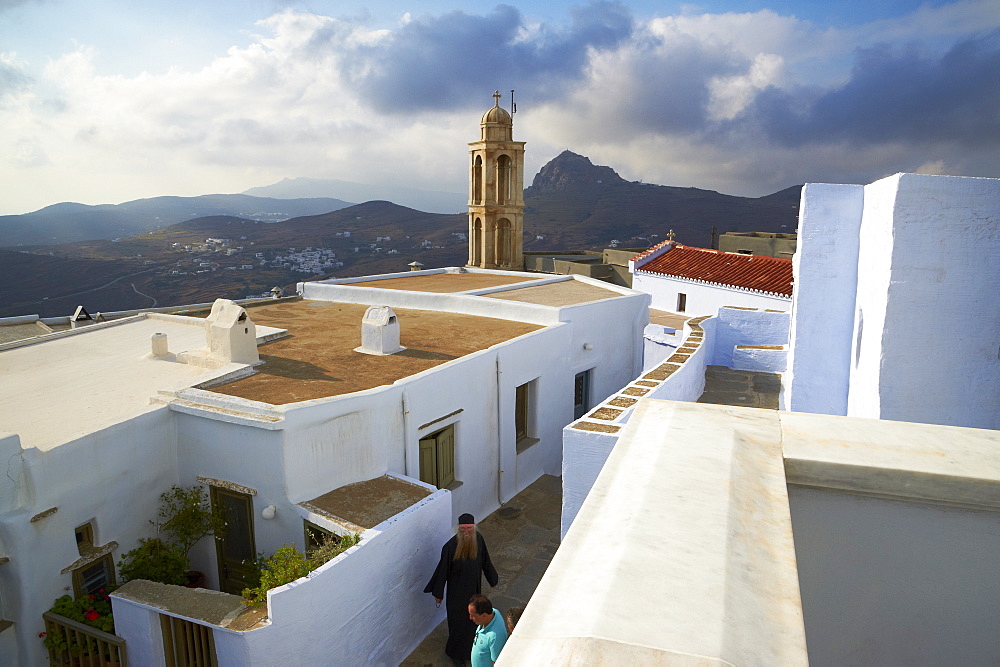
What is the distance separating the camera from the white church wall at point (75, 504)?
6205 mm

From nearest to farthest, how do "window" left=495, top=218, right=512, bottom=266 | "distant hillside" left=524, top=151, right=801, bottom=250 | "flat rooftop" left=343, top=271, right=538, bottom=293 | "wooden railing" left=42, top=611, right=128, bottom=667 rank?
"wooden railing" left=42, top=611, right=128, bottom=667 → "flat rooftop" left=343, top=271, right=538, bottom=293 → "window" left=495, top=218, right=512, bottom=266 → "distant hillside" left=524, top=151, right=801, bottom=250

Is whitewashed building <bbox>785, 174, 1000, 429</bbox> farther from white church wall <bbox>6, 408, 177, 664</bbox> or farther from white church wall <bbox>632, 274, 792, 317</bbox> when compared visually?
white church wall <bbox>632, 274, 792, 317</bbox>

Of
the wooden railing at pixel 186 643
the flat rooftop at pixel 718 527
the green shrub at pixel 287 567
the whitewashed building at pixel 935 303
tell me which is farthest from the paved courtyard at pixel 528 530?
the flat rooftop at pixel 718 527

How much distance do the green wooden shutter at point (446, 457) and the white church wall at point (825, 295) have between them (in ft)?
15.1

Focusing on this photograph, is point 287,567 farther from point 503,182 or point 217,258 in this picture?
point 217,258

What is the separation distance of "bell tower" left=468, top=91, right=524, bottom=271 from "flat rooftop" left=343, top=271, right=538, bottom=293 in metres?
6.55

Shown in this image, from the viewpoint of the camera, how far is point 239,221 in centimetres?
9312

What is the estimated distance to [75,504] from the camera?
6.65 metres

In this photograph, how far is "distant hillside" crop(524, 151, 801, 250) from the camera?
293ft

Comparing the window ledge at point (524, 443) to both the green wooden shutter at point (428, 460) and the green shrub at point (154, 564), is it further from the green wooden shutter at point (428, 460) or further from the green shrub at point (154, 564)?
the green shrub at point (154, 564)

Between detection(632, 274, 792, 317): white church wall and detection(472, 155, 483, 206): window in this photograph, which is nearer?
detection(632, 274, 792, 317): white church wall

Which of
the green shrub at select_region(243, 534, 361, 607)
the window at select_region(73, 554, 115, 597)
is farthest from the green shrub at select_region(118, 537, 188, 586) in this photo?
the green shrub at select_region(243, 534, 361, 607)

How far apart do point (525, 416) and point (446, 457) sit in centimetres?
256

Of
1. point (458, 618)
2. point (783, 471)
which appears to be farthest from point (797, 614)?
point (458, 618)
